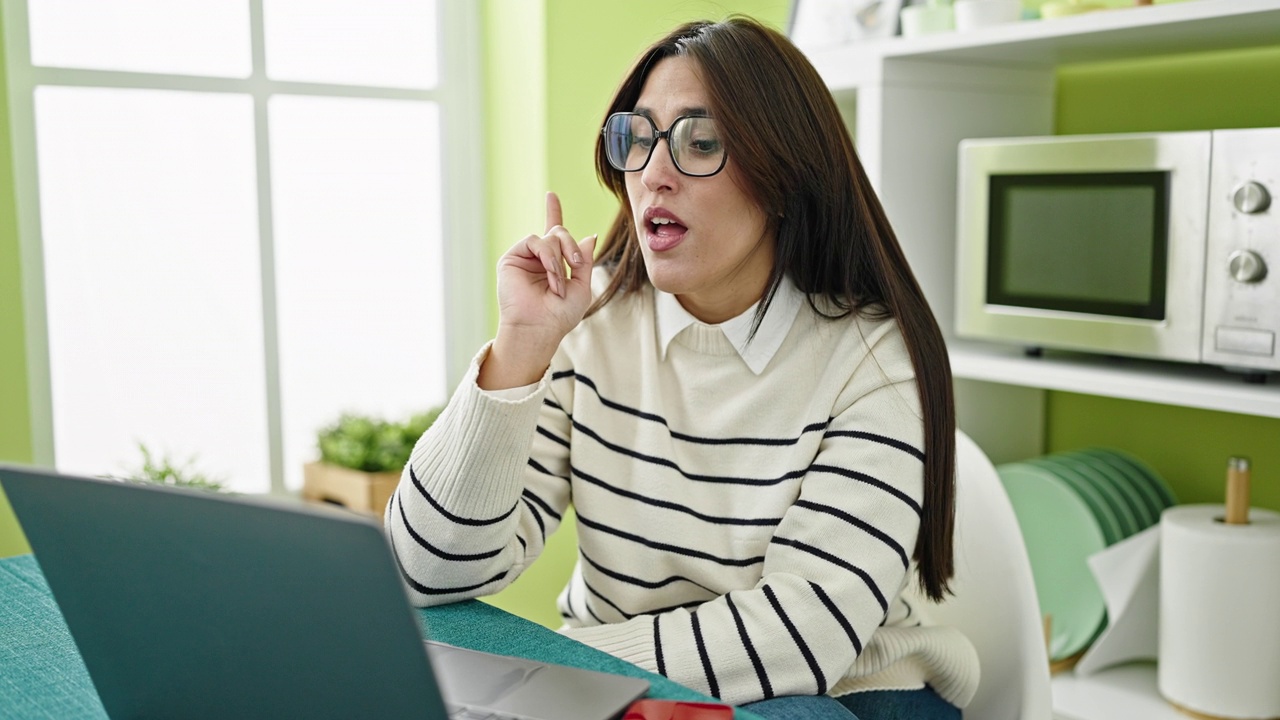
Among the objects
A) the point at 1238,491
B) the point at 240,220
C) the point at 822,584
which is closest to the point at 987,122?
the point at 1238,491

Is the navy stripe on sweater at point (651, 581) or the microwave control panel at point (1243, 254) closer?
the navy stripe on sweater at point (651, 581)

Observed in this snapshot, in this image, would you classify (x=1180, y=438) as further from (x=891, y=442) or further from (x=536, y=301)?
(x=536, y=301)

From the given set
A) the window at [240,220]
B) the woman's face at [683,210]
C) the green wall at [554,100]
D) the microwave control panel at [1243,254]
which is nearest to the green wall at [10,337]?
the window at [240,220]

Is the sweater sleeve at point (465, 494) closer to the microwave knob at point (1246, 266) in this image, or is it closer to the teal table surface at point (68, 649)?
the teal table surface at point (68, 649)

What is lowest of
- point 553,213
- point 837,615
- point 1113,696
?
point 1113,696

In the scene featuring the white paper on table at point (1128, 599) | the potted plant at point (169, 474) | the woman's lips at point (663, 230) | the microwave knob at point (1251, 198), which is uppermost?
the microwave knob at point (1251, 198)

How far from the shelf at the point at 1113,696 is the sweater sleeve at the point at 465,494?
99cm

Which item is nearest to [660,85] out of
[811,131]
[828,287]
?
[811,131]

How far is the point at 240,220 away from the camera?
238cm

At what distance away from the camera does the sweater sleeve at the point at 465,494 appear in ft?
3.40

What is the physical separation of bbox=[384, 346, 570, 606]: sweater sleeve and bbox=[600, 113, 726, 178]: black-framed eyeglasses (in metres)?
0.25

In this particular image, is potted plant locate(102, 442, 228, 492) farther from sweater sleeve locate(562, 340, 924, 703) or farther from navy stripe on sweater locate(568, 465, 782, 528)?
sweater sleeve locate(562, 340, 924, 703)

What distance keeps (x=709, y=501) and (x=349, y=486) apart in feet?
4.36

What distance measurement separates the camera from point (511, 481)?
106 centimetres
